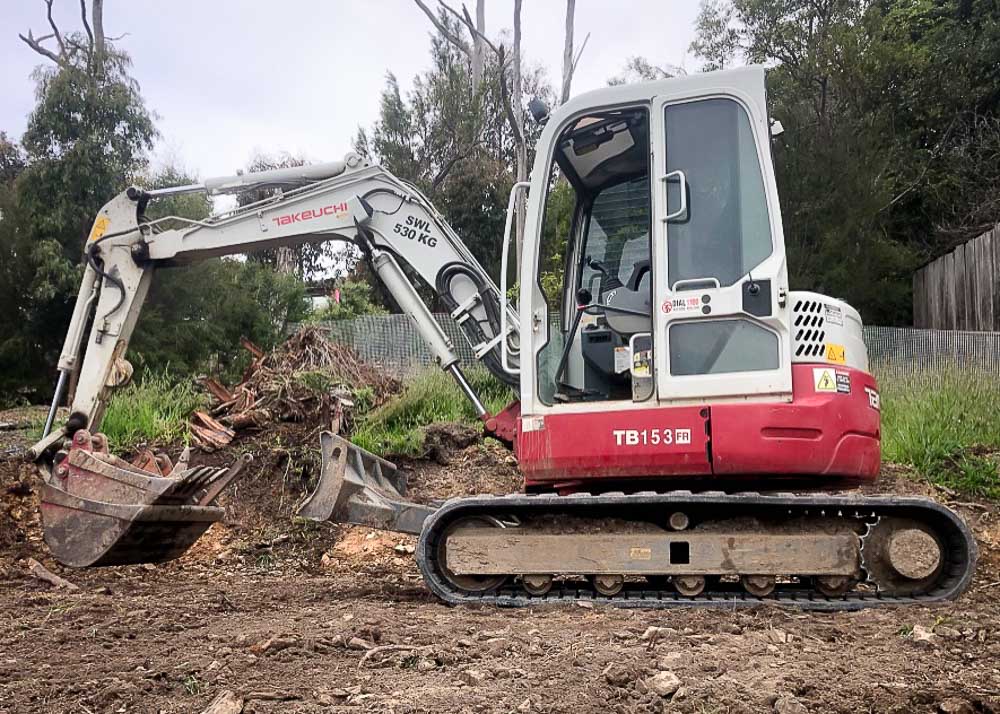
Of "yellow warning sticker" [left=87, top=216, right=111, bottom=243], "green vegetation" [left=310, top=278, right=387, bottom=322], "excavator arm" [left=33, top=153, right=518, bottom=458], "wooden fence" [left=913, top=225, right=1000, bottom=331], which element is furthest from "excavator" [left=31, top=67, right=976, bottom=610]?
"green vegetation" [left=310, top=278, right=387, bottom=322]

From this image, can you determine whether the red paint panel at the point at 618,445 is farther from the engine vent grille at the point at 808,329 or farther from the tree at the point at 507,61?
the tree at the point at 507,61

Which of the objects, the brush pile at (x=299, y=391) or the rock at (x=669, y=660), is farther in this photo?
the brush pile at (x=299, y=391)

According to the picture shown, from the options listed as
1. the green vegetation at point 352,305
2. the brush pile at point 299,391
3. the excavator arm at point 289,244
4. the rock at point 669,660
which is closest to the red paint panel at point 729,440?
the rock at point 669,660

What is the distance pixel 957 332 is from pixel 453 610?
29.5ft

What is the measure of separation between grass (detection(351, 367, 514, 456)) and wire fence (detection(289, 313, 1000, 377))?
755 millimetres

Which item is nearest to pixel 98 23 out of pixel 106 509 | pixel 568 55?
pixel 568 55

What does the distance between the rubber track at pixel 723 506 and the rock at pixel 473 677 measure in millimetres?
1336

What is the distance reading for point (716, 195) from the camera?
4.77 meters

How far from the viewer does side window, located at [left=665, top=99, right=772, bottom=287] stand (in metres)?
4.71

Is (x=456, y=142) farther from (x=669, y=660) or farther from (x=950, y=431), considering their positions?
(x=669, y=660)

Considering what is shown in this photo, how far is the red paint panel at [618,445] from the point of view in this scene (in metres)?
4.66

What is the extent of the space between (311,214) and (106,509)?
2.37 metres

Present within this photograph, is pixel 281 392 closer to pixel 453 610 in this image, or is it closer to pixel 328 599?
pixel 328 599

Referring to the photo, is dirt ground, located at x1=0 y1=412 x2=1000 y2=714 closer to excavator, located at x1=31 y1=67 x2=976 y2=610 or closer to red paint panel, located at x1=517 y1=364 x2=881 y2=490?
excavator, located at x1=31 y1=67 x2=976 y2=610
